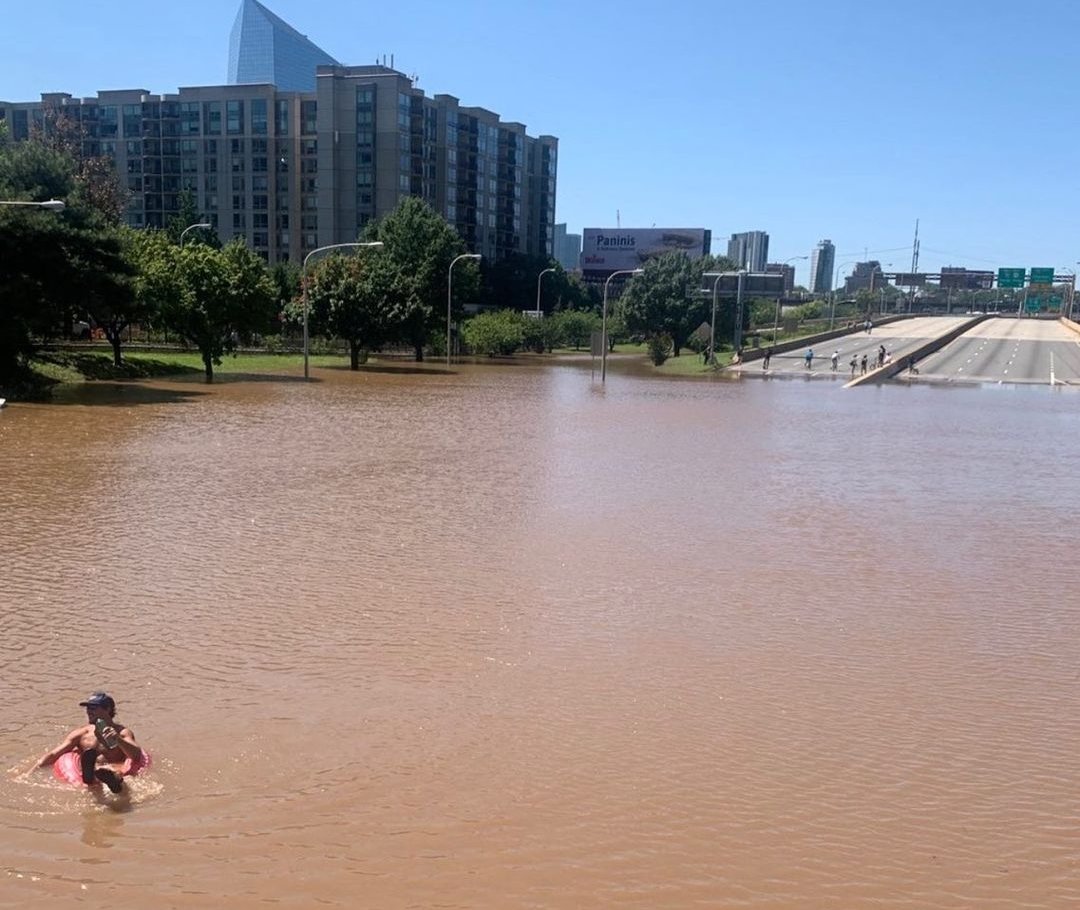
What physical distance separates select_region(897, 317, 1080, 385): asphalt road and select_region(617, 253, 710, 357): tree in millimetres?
16567

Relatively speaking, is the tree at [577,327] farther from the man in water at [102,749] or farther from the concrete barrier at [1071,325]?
the man in water at [102,749]

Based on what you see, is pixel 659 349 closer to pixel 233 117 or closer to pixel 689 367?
pixel 689 367

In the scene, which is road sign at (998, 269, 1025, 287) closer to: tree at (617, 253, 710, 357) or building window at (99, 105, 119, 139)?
tree at (617, 253, 710, 357)

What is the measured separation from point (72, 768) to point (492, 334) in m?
61.9

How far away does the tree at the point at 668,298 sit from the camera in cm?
7094

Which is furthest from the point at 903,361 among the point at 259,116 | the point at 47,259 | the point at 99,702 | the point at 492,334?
the point at 259,116

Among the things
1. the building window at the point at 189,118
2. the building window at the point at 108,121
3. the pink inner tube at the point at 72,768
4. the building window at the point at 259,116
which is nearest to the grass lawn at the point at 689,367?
the pink inner tube at the point at 72,768

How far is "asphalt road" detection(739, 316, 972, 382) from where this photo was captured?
56.7 metres

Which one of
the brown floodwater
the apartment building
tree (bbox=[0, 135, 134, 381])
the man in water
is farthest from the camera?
the apartment building

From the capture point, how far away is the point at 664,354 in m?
64.5

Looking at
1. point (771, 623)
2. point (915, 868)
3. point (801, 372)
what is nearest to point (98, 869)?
point (915, 868)

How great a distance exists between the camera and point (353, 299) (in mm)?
52062

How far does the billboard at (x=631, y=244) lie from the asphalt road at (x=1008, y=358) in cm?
3676

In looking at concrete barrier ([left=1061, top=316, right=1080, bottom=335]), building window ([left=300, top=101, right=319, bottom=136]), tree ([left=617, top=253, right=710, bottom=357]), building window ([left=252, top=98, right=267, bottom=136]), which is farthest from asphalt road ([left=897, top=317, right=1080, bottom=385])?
building window ([left=252, top=98, right=267, bottom=136])
